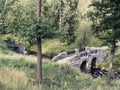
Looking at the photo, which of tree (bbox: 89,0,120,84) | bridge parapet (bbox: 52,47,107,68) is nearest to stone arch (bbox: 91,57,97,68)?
bridge parapet (bbox: 52,47,107,68)

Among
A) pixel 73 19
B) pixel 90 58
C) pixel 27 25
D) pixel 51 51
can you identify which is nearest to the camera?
pixel 27 25

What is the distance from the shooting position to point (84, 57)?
156 ft

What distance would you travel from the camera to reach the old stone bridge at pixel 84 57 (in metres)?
41.1

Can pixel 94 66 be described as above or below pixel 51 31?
below

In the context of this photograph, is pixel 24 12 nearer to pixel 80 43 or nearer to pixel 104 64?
pixel 80 43

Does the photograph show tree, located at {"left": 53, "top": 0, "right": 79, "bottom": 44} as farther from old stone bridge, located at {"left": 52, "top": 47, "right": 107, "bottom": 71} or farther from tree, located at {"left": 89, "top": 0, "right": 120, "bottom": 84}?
tree, located at {"left": 89, "top": 0, "right": 120, "bottom": 84}

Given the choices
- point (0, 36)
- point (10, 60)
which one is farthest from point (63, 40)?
point (10, 60)

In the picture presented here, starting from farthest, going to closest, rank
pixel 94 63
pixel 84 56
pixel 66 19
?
1. pixel 66 19
2. pixel 94 63
3. pixel 84 56

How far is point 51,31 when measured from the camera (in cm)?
1403

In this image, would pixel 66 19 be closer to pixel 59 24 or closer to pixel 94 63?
pixel 59 24

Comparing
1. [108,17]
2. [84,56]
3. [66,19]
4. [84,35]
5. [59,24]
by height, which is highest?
[108,17]

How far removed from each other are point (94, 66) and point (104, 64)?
5.89ft

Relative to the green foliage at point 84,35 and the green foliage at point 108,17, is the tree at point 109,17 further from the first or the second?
the green foliage at point 84,35

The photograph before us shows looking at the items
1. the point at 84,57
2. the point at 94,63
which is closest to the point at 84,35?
the point at 94,63
